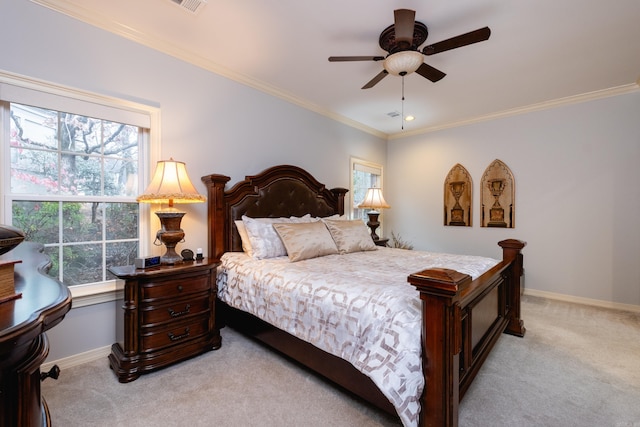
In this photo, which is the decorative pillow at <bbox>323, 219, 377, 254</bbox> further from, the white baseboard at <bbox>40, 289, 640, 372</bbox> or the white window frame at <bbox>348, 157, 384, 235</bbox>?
the white baseboard at <bbox>40, 289, 640, 372</bbox>

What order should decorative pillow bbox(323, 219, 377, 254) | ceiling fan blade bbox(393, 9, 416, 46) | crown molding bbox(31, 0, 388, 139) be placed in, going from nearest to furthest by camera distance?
ceiling fan blade bbox(393, 9, 416, 46)
crown molding bbox(31, 0, 388, 139)
decorative pillow bbox(323, 219, 377, 254)

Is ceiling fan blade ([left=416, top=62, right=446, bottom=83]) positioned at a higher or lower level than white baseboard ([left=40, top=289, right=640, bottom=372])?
higher

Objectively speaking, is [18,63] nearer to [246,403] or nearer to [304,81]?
[304,81]

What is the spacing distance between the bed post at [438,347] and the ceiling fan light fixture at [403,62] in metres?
1.71

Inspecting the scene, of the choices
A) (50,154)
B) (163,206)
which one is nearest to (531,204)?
(163,206)

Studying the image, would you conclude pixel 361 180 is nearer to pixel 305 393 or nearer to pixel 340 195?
pixel 340 195

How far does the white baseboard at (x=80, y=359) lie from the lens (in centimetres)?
214

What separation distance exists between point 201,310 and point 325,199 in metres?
2.27

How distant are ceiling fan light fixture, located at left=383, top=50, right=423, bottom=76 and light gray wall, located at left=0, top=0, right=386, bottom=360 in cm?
169

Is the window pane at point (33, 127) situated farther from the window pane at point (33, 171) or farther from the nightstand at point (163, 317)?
the nightstand at point (163, 317)

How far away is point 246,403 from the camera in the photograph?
71.2 inches

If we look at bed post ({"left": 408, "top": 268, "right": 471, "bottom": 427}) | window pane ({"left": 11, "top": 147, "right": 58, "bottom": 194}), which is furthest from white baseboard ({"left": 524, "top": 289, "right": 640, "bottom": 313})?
window pane ({"left": 11, "top": 147, "right": 58, "bottom": 194})

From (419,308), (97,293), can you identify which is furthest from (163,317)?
(419,308)

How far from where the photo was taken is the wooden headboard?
9.66 ft
